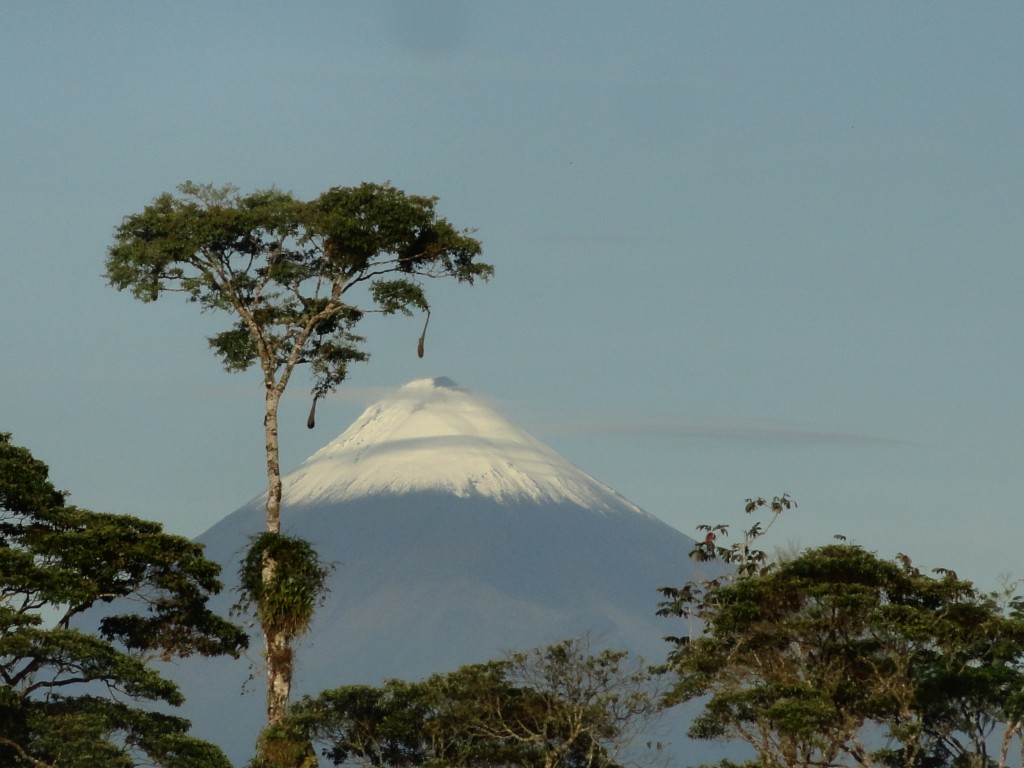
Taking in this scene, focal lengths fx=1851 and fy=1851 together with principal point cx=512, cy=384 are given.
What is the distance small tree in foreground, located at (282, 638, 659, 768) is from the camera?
49594mm

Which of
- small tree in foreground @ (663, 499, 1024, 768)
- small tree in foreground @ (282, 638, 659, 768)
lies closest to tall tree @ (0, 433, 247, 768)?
small tree in foreground @ (282, 638, 659, 768)

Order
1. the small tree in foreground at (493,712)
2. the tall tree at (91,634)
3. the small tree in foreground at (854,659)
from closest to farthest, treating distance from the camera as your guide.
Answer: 1. the tall tree at (91,634)
2. the small tree in foreground at (854,659)
3. the small tree in foreground at (493,712)

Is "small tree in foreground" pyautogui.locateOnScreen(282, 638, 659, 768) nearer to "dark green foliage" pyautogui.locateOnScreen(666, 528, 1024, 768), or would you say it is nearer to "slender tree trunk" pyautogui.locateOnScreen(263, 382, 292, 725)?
"dark green foliage" pyautogui.locateOnScreen(666, 528, 1024, 768)

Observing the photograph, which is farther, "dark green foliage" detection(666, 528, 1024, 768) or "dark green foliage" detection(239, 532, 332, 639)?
"dark green foliage" detection(666, 528, 1024, 768)

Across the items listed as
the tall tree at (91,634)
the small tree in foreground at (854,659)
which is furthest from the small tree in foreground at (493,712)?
the tall tree at (91,634)

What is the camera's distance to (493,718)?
5047 cm

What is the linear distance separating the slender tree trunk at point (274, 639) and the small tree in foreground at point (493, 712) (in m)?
6.58

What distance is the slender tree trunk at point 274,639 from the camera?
42062mm

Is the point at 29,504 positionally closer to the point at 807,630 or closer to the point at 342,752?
the point at 342,752

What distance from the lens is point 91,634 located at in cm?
4003

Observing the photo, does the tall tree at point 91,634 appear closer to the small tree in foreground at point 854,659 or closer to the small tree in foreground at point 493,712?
the small tree in foreground at point 493,712

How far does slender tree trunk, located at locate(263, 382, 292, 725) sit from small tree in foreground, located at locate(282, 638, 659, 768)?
21.6ft

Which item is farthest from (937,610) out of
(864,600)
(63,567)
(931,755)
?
(63,567)

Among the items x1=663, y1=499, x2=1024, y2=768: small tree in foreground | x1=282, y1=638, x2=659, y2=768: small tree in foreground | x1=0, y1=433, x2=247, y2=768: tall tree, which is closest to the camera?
x1=0, y1=433, x2=247, y2=768: tall tree
